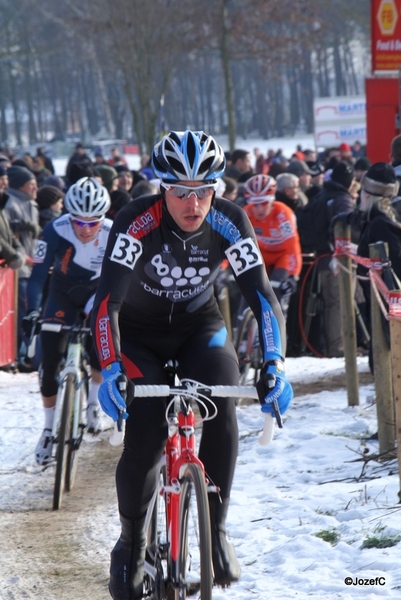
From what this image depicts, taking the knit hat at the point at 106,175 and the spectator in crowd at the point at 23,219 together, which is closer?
the spectator in crowd at the point at 23,219

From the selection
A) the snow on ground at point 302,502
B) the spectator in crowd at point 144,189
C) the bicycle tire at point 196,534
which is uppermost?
the spectator in crowd at point 144,189

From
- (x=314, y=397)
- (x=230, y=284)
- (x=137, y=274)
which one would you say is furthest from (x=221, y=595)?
(x=230, y=284)

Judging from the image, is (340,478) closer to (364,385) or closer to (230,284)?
(364,385)

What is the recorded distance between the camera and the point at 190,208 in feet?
12.5

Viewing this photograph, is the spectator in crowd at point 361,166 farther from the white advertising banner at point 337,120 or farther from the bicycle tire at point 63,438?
the white advertising banner at point 337,120

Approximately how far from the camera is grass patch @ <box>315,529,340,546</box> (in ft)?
15.8

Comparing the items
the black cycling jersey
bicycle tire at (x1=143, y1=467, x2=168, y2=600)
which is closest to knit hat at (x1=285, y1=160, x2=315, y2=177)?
the black cycling jersey

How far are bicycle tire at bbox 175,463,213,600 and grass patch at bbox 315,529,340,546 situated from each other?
118 cm

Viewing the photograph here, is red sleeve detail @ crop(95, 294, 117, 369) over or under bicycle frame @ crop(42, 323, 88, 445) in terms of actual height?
over

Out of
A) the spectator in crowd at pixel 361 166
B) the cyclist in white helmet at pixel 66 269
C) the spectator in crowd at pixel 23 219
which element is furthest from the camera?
the spectator in crowd at pixel 361 166

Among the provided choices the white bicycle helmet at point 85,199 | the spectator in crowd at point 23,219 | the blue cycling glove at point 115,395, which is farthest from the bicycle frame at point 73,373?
the spectator in crowd at point 23,219

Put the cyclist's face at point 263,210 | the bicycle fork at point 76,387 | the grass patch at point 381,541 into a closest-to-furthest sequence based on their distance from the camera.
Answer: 1. the grass patch at point 381,541
2. the bicycle fork at point 76,387
3. the cyclist's face at point 263,210

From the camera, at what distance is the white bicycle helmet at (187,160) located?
377cm

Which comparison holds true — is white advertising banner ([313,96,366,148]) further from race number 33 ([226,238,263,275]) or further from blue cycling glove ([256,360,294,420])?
blue cycling glove ([256,360,294,420])
